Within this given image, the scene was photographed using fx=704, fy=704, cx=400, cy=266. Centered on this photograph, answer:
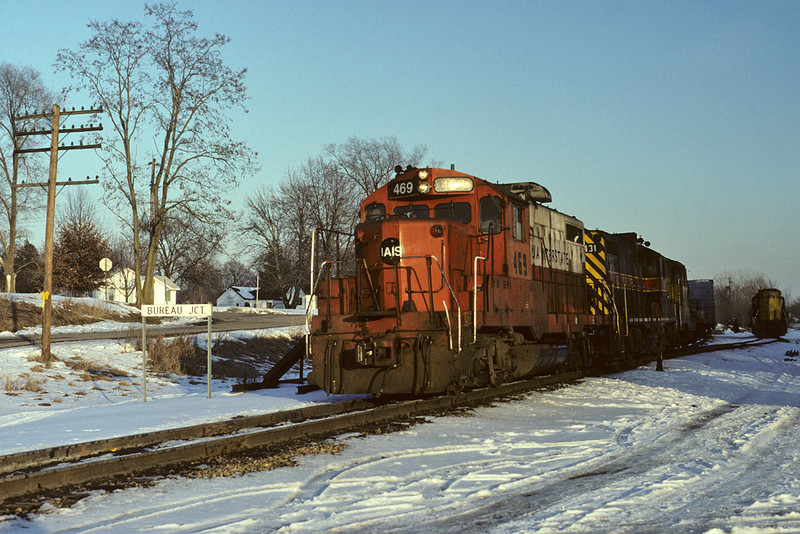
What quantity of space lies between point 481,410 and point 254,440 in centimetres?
407

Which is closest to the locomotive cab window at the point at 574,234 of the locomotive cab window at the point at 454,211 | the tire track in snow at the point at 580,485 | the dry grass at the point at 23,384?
the locomotive cab window at the point at 454,211

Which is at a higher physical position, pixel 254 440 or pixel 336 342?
pixel 336 342

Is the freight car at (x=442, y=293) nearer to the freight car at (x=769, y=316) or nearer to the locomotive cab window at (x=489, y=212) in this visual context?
the locomotive cab window at (x=489, y=212)

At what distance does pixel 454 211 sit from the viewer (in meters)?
11.4

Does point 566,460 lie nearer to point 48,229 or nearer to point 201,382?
point 201,382

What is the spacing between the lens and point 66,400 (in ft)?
42.4

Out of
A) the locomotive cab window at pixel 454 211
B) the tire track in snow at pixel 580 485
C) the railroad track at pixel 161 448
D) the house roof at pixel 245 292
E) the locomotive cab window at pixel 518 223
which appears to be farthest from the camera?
the house roof at pixel 245 292

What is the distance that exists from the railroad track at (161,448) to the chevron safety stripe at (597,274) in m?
6.69

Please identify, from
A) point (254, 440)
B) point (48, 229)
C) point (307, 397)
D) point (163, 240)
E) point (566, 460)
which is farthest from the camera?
point (163, 240)

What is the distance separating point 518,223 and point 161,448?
7.11 m

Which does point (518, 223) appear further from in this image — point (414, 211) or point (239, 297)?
point (239, 297)

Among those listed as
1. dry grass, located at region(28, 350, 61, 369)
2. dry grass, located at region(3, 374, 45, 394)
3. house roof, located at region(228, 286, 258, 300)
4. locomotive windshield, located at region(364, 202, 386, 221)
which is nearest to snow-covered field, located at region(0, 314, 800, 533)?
dry grass, located at region(3, 374, 45, 394)

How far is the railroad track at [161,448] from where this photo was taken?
229 inches

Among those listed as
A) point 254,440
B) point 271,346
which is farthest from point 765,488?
point 271,346
